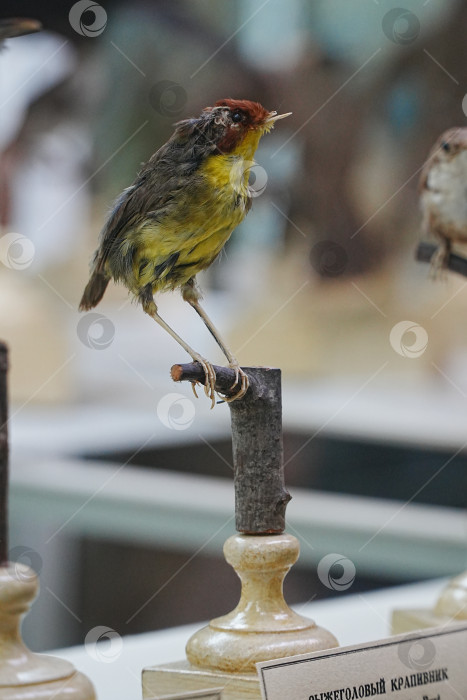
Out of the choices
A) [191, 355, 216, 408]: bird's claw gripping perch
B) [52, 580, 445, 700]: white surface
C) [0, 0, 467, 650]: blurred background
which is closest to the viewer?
[191, 355, 216, 408]: bird's claw gripping perch

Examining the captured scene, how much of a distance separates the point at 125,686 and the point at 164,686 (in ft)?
0.48

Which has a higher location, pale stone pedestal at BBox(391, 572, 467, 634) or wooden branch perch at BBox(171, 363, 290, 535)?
pale stone pedestal at BBox(391, 572, 467, 634)

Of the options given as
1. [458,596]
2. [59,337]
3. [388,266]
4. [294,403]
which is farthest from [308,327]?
[458,596]

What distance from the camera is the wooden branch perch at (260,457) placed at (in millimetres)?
552

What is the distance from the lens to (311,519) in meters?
1.39

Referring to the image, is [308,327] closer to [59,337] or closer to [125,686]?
[59,337]

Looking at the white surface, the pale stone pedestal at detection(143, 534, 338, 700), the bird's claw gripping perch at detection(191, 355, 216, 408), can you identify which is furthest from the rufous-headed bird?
the white surface

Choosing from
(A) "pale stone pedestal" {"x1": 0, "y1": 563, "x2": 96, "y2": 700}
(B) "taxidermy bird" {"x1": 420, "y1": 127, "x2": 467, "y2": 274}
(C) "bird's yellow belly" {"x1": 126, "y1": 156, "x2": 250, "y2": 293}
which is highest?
(B) "taxidermy bird" {"x1": 420, "y1": 127, "x2": 467, "y2": 274}

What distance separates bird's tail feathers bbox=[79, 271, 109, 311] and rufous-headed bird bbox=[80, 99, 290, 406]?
0.02m

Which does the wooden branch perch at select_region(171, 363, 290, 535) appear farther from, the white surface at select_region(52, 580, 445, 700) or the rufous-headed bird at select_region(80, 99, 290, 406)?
the white surface at select_region(52, 580, 445, 700)

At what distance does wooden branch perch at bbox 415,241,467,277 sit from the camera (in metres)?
0.77

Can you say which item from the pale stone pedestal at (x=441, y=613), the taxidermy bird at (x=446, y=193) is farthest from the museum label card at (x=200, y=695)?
the taxidermy bird at (x=446, y=193)

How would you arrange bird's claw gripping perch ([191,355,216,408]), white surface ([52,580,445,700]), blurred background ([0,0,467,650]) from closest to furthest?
bird's claw gripping perch ([191,355,216,408]) → white surface ([52,580,445,700]) → blurred background ([0,0,467,650])

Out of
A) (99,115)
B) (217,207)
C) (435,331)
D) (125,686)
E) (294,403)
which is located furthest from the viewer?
(435,331)
